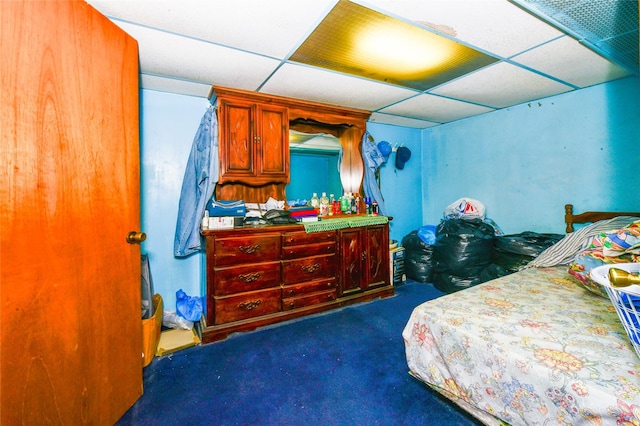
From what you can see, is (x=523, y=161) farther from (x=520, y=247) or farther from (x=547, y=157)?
(x=520, y=247)

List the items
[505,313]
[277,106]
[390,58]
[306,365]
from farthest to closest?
[277,106], [390,58], [306,365], [505,313]

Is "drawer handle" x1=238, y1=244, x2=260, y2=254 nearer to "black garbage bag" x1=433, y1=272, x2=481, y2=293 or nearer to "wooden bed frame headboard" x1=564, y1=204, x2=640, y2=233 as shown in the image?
"black garbage bag" x1=433, y1=272, x2=481, y2=293

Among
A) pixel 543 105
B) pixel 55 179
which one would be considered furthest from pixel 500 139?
pixel 55 179

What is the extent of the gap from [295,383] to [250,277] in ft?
3.26

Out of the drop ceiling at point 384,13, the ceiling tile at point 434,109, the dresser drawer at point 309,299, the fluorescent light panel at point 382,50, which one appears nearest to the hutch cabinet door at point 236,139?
the drop ceiling at point 384,13

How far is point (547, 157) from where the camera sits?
312cm

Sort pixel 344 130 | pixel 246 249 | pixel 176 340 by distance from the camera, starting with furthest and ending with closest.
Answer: pixel 344 130, pixel 246 249, pixel 176 340

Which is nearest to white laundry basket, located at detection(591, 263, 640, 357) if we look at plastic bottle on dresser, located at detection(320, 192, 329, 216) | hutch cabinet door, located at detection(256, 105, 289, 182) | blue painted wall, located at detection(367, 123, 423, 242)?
hutch cabinet door, located at detection(256, 105, 289, 182)

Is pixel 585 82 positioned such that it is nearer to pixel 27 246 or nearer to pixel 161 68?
pixel 161 68

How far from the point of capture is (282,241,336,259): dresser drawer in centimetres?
270

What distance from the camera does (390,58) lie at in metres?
2.17

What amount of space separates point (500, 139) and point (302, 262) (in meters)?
2.96

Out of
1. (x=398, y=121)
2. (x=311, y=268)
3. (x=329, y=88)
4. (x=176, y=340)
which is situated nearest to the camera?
(x=176, y=340)

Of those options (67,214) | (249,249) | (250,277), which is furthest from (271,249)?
(67,214)
